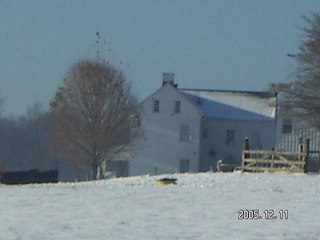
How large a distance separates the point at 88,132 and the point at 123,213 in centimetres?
4787

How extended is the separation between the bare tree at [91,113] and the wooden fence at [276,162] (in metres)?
26.9

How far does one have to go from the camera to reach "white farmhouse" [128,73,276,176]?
75.3 meters

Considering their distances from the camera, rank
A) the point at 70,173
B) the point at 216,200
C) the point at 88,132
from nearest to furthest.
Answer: the point at 216,200
the point at 88,132
the point at 70,173

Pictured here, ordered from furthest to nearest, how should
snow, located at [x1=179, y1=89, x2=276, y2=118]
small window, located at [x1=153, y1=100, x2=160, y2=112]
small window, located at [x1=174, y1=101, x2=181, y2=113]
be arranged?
snow, located at [x1=179, y1=89, x2=276, y2=118] → small window, located at [x1=153, y1=100, x2=160, y2=112] → small window, located at [x1=174, y1=101, x2=181, y2=113]

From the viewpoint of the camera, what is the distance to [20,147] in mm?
122938

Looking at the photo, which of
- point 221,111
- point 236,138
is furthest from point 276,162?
point 221,111

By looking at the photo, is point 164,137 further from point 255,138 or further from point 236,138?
point 255,138

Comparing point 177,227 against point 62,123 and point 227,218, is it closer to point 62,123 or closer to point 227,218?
point 227,218

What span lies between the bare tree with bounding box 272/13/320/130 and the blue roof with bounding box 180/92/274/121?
19024mm

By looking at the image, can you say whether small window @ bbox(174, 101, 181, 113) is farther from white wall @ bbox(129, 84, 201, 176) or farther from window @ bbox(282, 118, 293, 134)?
window @ bbox(282, 118, 293, 134)

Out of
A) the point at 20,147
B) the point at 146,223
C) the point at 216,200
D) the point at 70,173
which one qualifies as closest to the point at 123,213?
the point at 146,223

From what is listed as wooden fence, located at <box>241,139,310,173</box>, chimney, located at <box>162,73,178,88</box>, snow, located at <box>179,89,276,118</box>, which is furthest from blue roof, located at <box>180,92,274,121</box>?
wooden fence, located at <box>241,139,310,173</box>

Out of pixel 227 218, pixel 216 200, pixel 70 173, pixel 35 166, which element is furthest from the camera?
pixel 35 166

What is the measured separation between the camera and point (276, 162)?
1591 inches
